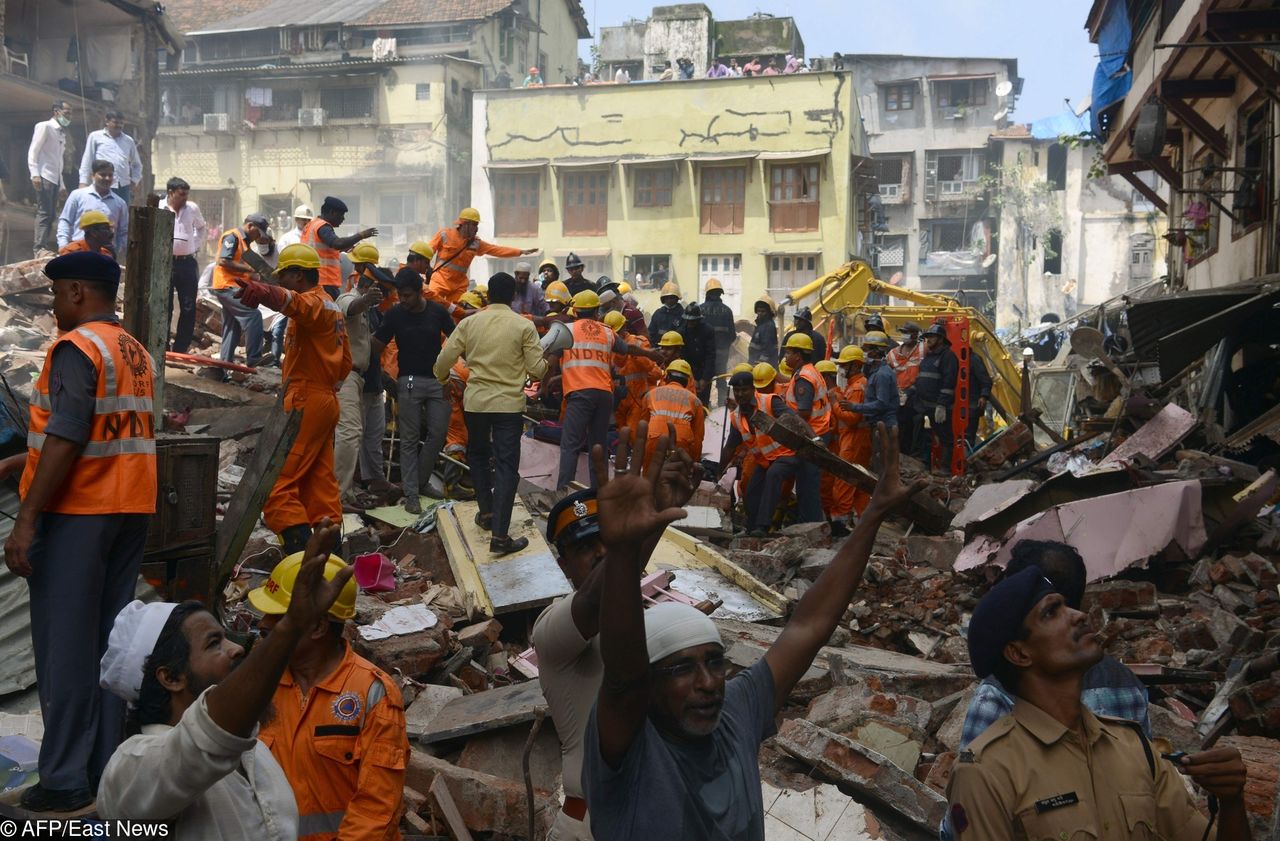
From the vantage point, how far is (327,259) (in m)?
10.7

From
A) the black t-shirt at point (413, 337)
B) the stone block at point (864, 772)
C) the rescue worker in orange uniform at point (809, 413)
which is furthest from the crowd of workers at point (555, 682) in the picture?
the rescue worker in orange uniform at point (809, 413)

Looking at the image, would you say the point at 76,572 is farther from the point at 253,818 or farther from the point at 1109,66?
the point at 1109,66

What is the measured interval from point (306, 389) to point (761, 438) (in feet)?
17.4

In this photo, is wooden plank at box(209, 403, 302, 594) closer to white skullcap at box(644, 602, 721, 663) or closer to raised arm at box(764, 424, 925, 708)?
raised arm at box(764, 424, 925, 708)

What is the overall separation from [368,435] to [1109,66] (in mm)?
15271

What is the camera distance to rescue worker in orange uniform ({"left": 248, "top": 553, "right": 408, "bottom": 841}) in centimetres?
317

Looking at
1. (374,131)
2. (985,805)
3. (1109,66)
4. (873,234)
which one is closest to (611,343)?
(985,805)

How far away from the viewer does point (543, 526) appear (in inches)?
354

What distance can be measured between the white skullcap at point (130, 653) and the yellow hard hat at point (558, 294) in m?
11.1

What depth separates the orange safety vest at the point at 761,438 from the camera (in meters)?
11.1

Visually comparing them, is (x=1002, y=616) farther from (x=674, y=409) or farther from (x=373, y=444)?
(x=674, y=409)

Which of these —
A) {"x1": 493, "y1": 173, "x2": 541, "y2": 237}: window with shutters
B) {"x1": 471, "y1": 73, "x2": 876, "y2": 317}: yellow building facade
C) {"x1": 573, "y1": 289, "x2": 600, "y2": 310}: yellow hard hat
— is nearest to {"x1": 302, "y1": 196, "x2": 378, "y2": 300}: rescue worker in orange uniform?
{"x1": 573, "y1": 289, "x2": 600, "y2": 310}: yellow hard hat

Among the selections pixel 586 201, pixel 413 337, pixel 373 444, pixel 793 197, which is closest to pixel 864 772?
pixel 413 337

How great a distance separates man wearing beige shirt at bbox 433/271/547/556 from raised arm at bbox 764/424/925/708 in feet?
17.1
